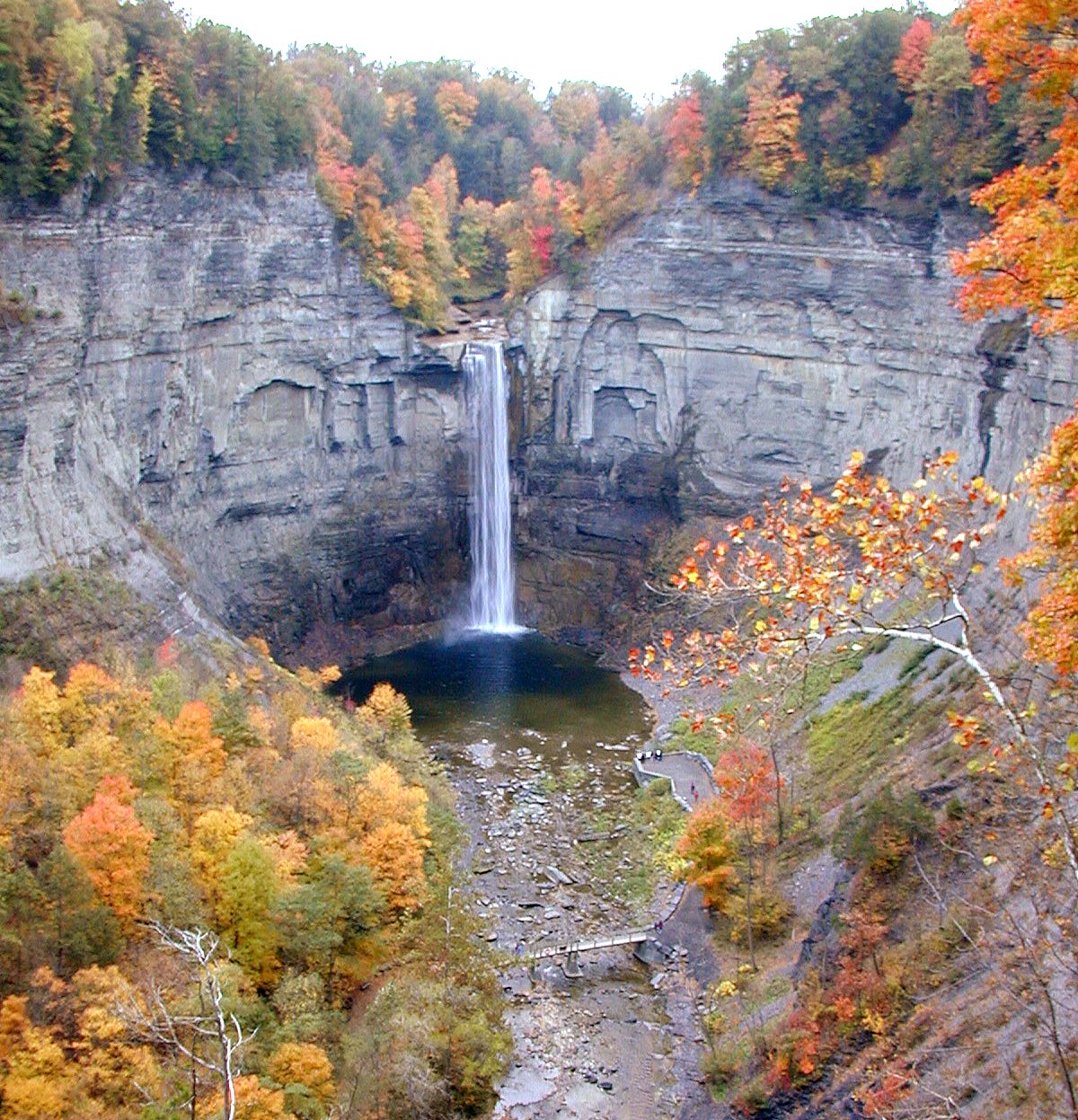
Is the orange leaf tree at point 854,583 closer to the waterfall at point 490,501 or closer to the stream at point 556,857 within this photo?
the stream at point 556,857

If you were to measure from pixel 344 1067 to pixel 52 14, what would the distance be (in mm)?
33982

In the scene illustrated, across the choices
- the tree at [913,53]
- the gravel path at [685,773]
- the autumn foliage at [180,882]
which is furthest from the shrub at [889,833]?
the tree at [913,53]

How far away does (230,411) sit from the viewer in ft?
188

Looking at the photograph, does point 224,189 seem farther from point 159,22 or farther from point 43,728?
point 43,728

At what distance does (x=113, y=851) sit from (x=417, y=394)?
39418 mm

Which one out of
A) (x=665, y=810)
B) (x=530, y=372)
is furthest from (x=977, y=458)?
(x=530, y=372)

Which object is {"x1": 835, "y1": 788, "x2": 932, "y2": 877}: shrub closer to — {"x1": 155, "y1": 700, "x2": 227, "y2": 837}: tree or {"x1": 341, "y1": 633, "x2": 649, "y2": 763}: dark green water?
{"x1": 155, "y1": 700, "x2": 227, "y2": 837}: tree

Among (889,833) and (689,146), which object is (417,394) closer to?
(689,146)

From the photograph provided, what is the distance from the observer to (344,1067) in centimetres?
2705

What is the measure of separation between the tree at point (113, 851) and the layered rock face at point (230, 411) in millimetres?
14741

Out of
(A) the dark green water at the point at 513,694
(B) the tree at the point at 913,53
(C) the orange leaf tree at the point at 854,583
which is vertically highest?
(B) the tree at the point at 913,53

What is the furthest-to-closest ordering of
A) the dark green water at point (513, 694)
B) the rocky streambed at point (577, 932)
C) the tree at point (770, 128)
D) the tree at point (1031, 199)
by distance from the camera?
the tree at point (770, 128), the dark green water at point (513, 694), the rocky streambed at point (577, 932), the tree at point (1031, 199)

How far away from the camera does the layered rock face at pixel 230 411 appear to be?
43.8 m

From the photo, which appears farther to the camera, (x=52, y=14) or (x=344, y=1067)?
(x=52, y=14)
